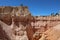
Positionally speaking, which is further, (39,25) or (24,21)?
(39,25)

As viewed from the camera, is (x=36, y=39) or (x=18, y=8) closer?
(x=36, y=39)

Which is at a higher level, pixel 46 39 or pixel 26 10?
pixel 26 10

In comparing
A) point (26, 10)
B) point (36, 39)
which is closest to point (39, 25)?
point (26, 10)

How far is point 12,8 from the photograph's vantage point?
33.5 metres

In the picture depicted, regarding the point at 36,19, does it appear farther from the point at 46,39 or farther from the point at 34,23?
the point at 46,39

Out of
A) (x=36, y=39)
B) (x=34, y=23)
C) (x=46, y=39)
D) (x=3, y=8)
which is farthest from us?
(x=34, y=23)

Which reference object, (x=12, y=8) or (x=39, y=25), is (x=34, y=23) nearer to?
(x=39, y=25)

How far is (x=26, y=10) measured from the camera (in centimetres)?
3328

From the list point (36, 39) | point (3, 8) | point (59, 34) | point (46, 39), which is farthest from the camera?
point (3, 8)

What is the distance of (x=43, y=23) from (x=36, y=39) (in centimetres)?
947

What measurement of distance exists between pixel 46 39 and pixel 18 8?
42.8 ft

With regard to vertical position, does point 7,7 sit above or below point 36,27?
above

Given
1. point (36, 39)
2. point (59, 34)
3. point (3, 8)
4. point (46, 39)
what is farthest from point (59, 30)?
point (3, 8)

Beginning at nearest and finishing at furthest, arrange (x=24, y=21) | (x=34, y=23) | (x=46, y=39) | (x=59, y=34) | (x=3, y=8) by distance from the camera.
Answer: (x=59, y=34)
(x=24, y=21)
(x=46, y=39)
(x=3, y=8)
(x=34, y=23)
